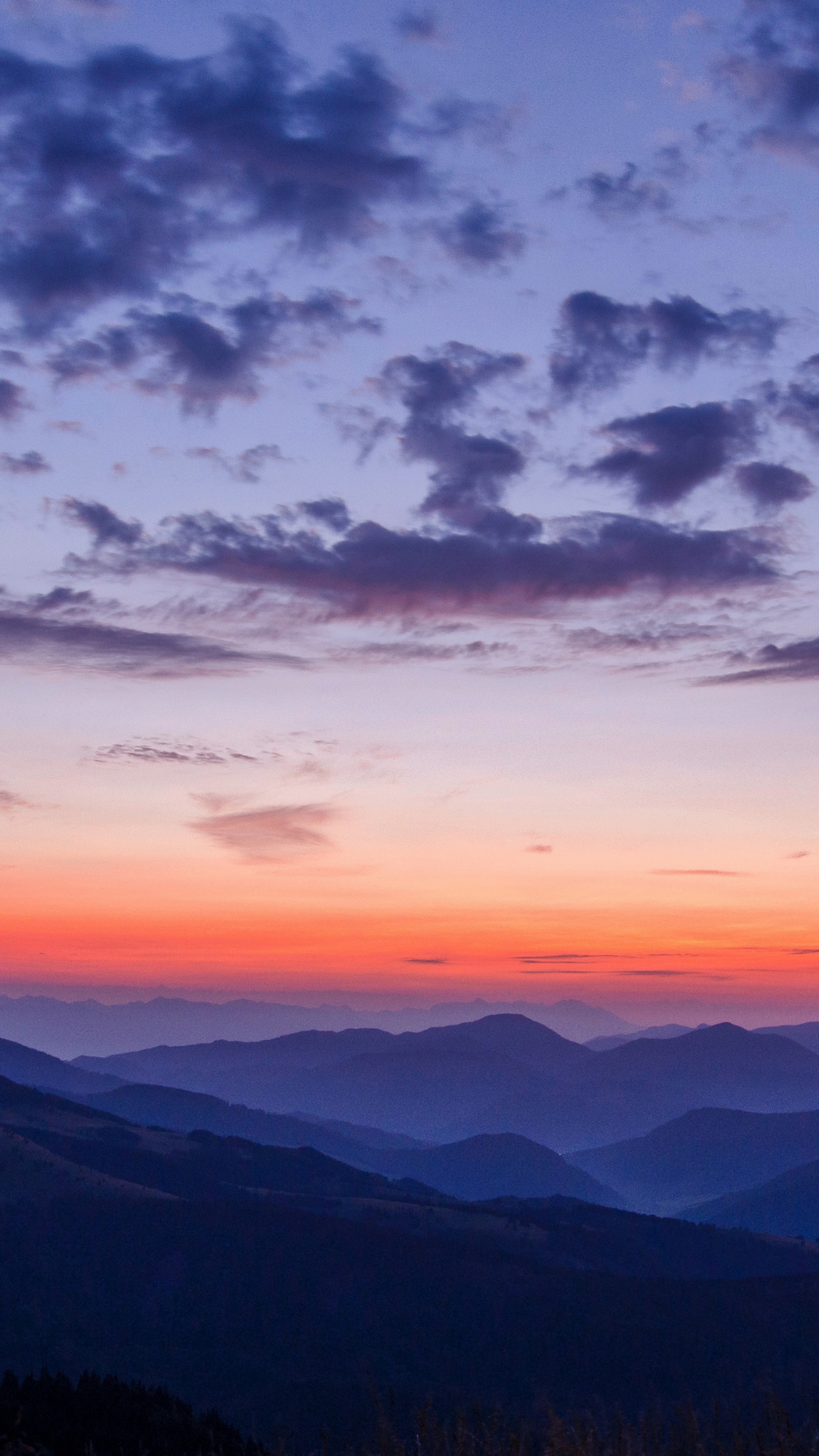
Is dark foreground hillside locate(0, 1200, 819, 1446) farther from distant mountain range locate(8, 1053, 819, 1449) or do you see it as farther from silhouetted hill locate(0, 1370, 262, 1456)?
silhouetted hill locate(0, 1370, 262, 1456)

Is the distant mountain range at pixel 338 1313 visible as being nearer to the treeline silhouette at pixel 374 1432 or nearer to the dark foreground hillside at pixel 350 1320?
the dark foreground hillside at pixel 350 1320

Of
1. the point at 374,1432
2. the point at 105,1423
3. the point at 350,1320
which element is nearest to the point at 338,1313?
the point at 350,1320

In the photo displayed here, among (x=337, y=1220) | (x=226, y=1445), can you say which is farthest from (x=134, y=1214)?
(x=226, y=1445)

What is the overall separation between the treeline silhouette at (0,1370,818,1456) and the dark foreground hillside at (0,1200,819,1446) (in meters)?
38.3

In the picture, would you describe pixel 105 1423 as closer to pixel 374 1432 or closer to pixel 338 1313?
pixel 374 1432

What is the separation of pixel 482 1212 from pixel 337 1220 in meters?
37.8

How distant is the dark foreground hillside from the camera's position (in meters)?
117

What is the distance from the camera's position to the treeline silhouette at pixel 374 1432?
17.1 meters

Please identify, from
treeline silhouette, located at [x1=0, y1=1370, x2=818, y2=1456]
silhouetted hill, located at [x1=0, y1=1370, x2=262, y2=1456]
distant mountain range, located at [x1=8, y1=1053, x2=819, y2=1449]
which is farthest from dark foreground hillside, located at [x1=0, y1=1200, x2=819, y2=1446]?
silhouetted hill, located at [x1=0, y1=1370, x2=262, y2=1456]

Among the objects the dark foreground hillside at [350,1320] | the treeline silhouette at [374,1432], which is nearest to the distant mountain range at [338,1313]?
the dark foreground hillside at [350,1320]

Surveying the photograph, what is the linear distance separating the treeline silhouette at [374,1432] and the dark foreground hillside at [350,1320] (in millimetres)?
38303

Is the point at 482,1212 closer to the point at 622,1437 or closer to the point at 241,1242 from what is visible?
the point at 241,1242

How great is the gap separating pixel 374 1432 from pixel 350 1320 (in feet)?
409

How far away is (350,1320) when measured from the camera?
135625 millimetres
